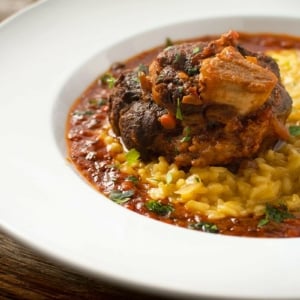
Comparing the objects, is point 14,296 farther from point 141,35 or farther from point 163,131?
point 141,35

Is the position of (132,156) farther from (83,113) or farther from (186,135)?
(83,113)

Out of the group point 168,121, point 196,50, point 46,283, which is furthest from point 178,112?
point 46,283

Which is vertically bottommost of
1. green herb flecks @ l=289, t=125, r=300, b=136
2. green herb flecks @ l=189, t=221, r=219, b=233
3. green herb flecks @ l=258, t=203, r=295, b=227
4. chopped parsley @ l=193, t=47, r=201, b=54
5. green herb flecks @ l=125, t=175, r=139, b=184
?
green herb flecks @ l=189, t=221, r=219, b=233

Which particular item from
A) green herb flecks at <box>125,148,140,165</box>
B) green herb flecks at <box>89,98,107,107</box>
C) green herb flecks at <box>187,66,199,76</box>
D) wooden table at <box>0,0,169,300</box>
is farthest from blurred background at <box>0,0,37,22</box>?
wooden table at <box>0,0,169,300</box>

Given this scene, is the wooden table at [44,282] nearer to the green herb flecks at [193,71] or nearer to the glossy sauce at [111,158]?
the glossy sauce at [111,158]

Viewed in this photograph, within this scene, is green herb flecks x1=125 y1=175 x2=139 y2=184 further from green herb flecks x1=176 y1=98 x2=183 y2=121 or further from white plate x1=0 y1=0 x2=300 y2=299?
green herb flecks x1=176 y1=98 x2=183 y2=121

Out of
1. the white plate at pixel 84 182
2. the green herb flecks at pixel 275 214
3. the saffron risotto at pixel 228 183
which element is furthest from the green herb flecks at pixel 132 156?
the green herb flecks at pixel 275 214
